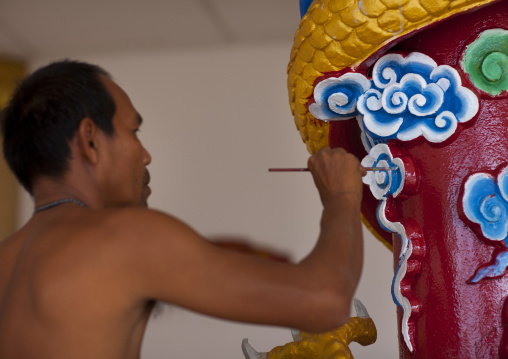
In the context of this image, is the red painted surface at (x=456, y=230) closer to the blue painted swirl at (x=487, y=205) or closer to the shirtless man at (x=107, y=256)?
the blue painted swirl at (x=487, y=205)

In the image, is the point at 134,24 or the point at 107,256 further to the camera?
the point at 134,24

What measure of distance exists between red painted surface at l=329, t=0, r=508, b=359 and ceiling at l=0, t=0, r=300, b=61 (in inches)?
87.0

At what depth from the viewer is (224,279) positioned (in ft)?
2.62

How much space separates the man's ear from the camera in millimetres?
916

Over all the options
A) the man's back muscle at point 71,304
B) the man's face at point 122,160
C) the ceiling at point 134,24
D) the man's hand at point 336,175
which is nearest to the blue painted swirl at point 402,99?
the man's hand at point 336,175

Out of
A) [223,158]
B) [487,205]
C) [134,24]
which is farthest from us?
[223,158]

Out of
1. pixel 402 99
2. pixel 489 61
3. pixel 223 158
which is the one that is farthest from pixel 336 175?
pixel 223 158

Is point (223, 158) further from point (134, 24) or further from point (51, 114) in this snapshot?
point (51, 114)

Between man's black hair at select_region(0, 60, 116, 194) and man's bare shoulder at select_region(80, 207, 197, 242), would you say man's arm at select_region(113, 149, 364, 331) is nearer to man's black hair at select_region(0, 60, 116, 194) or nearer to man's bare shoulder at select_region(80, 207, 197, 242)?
man's bare shoulder at select_region(80, 207, 197, 242)

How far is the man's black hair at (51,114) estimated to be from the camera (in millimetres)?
925

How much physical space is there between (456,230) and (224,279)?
0.44 metres

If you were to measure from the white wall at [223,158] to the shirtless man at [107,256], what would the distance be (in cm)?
243

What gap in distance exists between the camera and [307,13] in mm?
1123

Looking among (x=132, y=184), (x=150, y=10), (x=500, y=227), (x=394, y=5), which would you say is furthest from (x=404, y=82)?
(x=150, y=10)
